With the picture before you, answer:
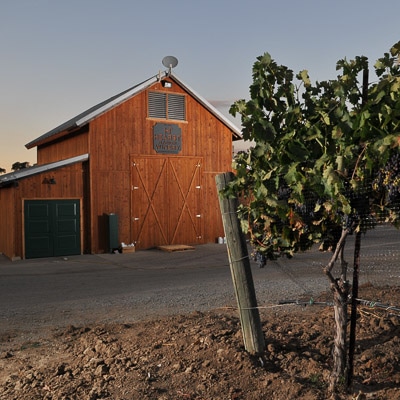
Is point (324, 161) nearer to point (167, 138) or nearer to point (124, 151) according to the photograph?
point (124, 151)

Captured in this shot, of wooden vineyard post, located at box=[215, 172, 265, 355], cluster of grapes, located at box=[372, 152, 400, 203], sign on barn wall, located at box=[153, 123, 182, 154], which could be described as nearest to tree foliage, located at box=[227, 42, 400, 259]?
cluster of grapes, located at box=[372, 152, 400, 203]

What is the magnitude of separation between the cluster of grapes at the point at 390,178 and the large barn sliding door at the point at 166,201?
1725 cm

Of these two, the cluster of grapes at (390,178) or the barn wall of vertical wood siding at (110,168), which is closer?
the cluster of grapes at (390,178)

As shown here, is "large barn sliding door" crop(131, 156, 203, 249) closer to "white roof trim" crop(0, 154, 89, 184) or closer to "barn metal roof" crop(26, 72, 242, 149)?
"barn metal roof" crop(26, 72, 242, 149)

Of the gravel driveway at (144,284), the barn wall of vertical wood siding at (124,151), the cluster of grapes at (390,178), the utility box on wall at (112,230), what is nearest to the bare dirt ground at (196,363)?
the gravel driveway at (144,284)

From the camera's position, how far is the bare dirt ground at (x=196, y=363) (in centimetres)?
495

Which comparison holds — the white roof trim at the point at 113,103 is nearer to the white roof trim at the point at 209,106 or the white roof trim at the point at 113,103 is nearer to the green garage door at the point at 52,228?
the white roof trim at the point at 209,106

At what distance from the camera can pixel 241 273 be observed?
5.80 m

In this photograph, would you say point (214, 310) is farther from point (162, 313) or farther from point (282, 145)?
point (282, 145)

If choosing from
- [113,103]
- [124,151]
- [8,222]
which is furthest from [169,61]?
[8,222]

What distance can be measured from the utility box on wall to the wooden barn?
0.13 ft

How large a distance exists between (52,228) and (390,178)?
55.6 ft

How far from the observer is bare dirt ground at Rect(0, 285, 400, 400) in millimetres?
4949

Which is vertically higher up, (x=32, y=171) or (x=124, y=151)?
(x=124, y=151)
